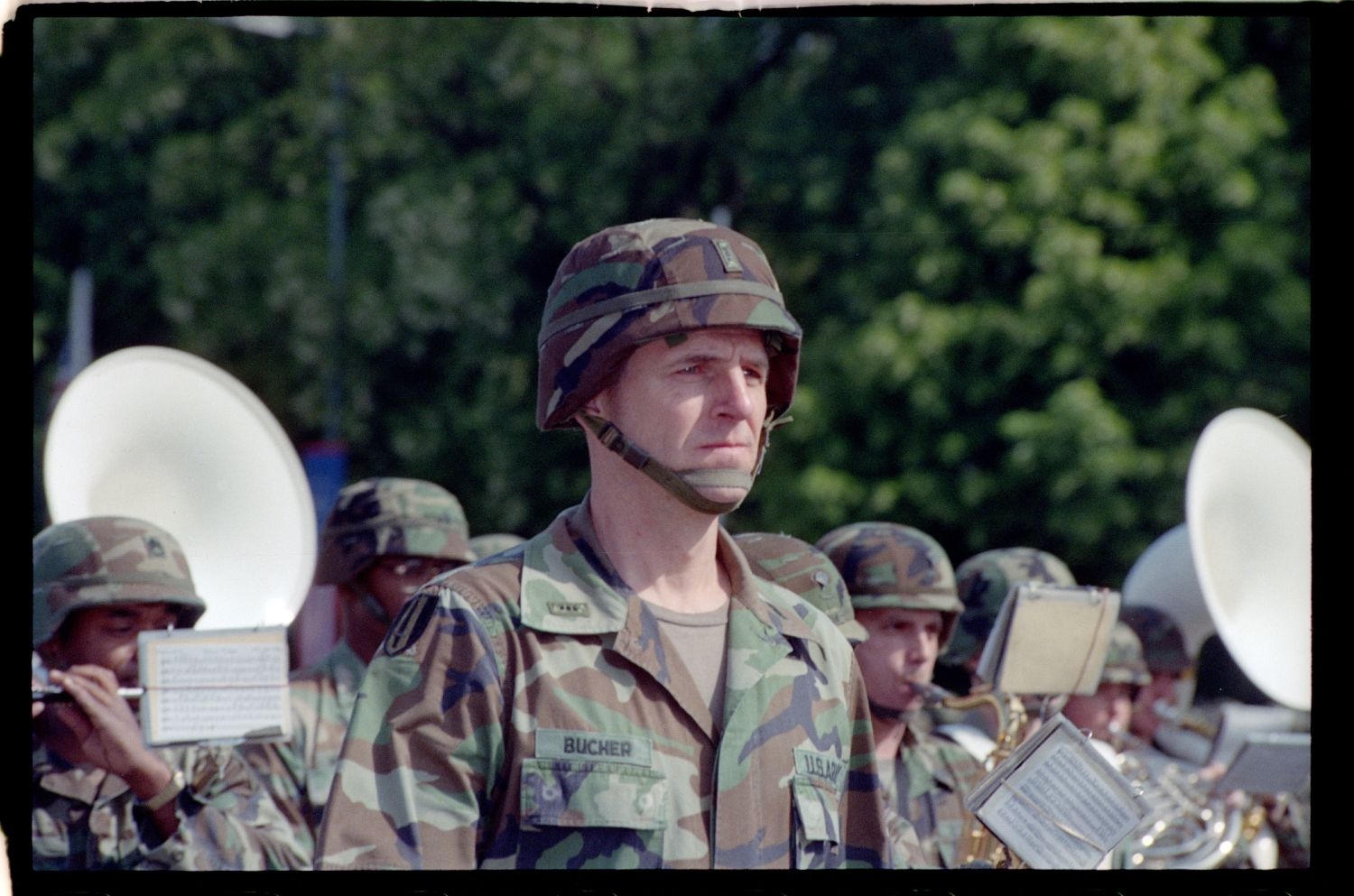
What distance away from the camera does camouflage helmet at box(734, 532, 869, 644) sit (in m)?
4.68

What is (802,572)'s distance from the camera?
4.75 m

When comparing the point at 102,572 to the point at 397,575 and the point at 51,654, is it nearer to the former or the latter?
the point at 51,654

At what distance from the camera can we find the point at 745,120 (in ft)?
44.1

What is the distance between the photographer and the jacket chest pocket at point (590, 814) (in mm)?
3717

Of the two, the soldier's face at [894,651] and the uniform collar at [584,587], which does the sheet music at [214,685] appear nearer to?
the uniform collar at [584,587]

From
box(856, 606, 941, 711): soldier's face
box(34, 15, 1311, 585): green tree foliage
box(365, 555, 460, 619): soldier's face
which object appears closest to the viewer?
box(856, 606, 941, 711): soldier's face

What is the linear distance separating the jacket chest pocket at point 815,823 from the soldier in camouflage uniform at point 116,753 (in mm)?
1558

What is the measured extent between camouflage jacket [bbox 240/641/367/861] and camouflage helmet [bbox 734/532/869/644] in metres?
1.21

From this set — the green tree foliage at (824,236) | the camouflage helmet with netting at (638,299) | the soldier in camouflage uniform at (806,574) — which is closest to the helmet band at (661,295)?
the camouflage helmet with netting at (638,299)

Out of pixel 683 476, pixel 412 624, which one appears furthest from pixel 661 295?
pixel 412 624

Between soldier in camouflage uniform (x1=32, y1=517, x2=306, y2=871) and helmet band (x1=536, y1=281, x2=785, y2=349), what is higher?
helmet band (x1=536, y1=281, x2=785, y2=349)

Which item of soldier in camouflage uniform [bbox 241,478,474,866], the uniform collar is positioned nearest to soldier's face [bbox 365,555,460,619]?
soldier in camouflage uniform [bbox 241,478,474,866]

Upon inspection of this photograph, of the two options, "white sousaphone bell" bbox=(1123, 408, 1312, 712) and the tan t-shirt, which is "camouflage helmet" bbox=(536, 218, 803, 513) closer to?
the tan t-shirt

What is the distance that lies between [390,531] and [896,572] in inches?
58.5
